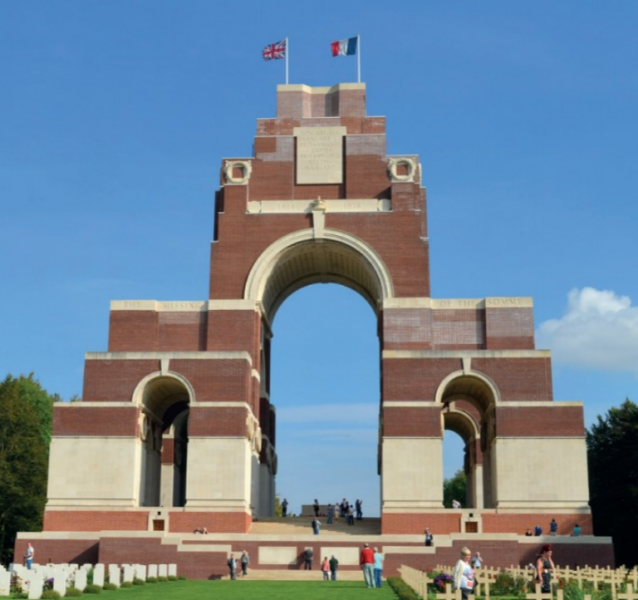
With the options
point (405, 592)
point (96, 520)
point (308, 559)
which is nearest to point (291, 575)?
point (308, 559)

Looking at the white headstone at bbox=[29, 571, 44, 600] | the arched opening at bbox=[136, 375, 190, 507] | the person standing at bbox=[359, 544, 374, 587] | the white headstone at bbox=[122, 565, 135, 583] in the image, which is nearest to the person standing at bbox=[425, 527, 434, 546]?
the person standing at bbox=[359, 544, 374, 587]

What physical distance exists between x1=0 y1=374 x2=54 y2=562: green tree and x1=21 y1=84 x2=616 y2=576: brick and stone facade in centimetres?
887

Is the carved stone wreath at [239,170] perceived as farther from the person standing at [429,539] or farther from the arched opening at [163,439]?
the person standing at [429,539]

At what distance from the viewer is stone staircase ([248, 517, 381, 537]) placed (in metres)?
45.3

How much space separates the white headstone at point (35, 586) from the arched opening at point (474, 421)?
83.1 ft

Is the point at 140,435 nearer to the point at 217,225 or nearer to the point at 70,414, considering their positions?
the point at 70,414

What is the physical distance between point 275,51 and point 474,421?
24.0m

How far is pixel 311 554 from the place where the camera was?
4203cm

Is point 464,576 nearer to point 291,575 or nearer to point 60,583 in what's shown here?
point 60,583

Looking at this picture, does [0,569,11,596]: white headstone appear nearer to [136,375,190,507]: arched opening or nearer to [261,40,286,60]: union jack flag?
[136,375,190,507]: arched opening

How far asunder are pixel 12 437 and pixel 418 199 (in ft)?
90.0

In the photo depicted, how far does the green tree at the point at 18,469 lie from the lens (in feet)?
190

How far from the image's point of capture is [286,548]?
1678 inches

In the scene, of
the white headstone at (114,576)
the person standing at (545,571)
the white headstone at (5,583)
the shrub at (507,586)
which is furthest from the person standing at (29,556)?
the person standing at (545,571)
